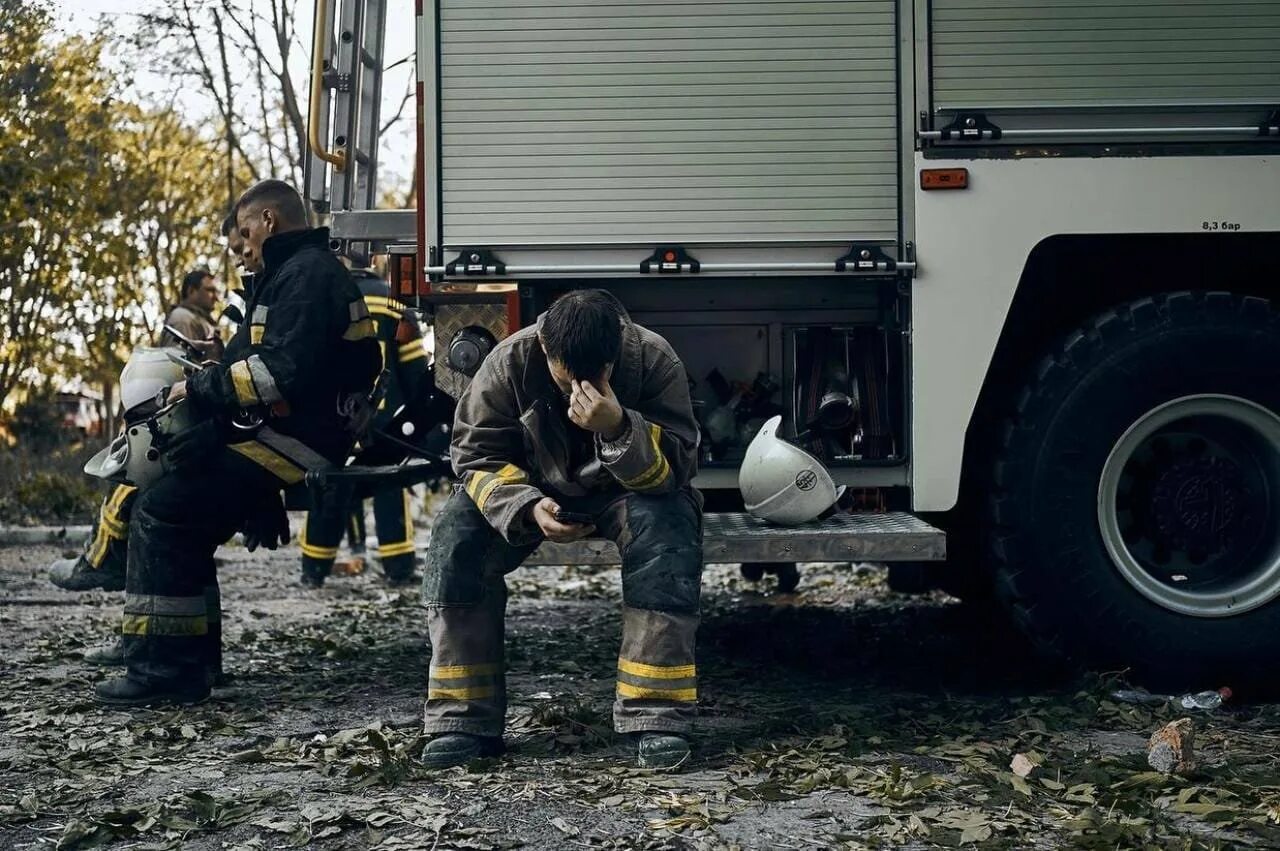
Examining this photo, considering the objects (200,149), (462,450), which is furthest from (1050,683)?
(200,149)

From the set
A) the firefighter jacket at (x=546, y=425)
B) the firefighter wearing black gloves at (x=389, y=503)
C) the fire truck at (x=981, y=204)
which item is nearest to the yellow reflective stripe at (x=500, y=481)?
the firefighter jacket at (x=546, y=425)

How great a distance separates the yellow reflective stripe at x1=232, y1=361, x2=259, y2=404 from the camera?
16.3ft

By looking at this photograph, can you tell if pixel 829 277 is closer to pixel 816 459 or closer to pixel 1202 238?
pixel 816 459

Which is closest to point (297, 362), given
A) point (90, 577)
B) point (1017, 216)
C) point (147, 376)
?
point (147, 376)

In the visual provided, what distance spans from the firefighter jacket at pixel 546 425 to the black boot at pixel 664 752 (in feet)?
2.17

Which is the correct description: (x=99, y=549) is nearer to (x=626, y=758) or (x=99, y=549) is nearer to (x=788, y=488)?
(x=626, y=758)

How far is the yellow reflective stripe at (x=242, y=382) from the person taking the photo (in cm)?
496

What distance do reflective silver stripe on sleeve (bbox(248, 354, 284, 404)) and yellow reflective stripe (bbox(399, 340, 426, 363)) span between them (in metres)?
2.88

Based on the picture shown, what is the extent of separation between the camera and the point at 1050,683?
502 centimetres

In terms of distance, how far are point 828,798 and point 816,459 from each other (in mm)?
1439

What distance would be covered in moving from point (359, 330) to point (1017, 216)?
2316 mm

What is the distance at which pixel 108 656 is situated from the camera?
18.3ft

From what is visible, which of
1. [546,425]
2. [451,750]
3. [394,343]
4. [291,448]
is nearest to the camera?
[451,750]

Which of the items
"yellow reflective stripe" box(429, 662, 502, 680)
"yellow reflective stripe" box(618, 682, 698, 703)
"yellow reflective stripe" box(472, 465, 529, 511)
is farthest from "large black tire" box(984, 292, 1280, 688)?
"yellow reflective stripe" box(429, 662, 502, 680)
